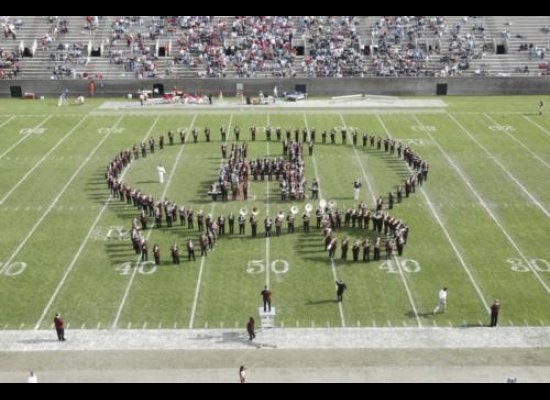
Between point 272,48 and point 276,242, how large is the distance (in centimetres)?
3292

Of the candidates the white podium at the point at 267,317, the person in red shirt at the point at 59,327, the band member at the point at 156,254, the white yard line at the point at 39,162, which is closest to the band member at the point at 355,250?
the white podium at the point at 267,317

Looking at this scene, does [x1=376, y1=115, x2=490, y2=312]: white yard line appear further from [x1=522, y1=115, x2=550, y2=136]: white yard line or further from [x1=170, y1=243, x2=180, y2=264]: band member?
[x1=522, y1=115, x2=550, y2=136]: white yard line

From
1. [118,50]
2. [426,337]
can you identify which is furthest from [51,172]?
[118,50]

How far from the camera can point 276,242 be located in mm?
20078

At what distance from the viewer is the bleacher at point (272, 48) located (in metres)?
48.2

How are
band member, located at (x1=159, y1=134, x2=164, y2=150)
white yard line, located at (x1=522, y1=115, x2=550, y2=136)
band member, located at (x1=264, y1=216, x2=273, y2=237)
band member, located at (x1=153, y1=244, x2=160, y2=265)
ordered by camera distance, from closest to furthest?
1. band member, located at (x1=153, y1=244, x2=160, y2=265)
2. band member, located at (x1=264, y1=216, x2=273, y2=237)
3. band member, located at (x1=159, y1=134, x2=164, y2=150)
4. white yard line, located at (x1=522, y1=115, x2=550, y2=136)

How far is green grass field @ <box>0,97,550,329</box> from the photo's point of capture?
15.9m

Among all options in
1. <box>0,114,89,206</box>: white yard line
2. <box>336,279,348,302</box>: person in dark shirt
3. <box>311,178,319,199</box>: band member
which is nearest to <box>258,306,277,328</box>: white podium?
<box>336,279,348,302</box>: person in dark shirt

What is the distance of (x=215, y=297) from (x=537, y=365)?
714 cm

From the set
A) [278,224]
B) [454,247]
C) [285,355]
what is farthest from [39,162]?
[285,355]

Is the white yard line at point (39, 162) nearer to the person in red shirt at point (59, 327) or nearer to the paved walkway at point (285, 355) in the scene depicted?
the person in red shirt at point (59, 327)

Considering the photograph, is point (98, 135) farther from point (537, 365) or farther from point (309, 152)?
point (537, 365)

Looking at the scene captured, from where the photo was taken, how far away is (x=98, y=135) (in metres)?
34.1

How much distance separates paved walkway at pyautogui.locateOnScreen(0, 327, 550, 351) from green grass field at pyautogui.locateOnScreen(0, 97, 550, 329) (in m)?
0.40
